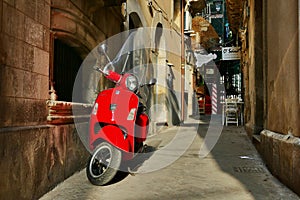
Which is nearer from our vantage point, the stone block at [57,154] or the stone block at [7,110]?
the stone block at [7,110]

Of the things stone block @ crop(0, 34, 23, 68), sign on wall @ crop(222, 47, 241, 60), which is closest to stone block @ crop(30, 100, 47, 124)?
stone block @ crop(0, 34, 23, 68)

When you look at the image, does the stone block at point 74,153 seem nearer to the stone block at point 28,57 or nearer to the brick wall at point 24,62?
the brick wall at point 24,62

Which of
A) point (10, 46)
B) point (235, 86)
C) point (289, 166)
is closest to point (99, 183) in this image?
point (10, 46)

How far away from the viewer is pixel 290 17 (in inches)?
150

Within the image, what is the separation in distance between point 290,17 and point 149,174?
9.32 feet

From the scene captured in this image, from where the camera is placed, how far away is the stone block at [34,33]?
316cm

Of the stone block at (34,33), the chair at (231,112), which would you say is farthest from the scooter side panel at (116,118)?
the chair at (231,112)

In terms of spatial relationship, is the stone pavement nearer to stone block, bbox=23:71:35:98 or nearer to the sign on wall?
stone block, bbox=23:71:35:98

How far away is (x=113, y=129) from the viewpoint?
4125mm

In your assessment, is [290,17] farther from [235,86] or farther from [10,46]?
[235,86]

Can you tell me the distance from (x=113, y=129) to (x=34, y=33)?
5.09ft

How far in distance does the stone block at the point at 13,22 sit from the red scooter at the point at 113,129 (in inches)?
61.2

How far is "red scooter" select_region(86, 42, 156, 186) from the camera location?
3.90 m

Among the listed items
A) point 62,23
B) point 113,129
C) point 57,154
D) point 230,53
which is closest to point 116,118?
point 113,129
